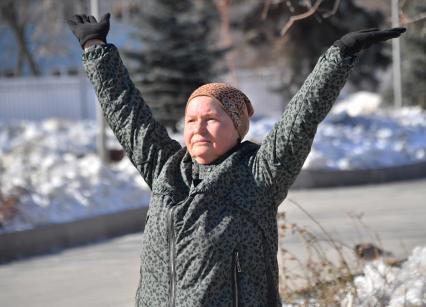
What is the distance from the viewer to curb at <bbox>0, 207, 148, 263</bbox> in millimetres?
8133

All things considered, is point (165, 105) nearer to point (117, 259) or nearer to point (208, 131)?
→ point (117, 259)

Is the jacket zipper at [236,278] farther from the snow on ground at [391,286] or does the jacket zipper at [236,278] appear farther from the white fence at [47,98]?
the white fence at [47,98]

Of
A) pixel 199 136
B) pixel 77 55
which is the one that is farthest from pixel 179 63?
pixel 77 55

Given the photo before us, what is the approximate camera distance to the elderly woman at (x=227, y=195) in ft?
9.57


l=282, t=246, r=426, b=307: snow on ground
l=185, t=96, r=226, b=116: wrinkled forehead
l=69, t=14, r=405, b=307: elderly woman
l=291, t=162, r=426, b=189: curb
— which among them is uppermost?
Answer: l=291, t=162, r=426, b=189: curb

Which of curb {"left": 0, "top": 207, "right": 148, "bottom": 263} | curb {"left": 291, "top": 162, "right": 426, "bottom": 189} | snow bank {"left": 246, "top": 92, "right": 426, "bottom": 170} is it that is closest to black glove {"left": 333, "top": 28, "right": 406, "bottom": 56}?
curb {"left": 0, "top": 207, "right": 148, "bottom": 263}

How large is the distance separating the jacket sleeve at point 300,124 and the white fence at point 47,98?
25.3 meters

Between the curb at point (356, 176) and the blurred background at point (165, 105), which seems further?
the curb at point (356, 176)

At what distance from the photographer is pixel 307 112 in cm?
290

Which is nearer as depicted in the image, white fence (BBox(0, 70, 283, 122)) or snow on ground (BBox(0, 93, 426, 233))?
snow on ground (BBox(0, 93, 426, 233))

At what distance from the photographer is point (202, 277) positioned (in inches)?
116

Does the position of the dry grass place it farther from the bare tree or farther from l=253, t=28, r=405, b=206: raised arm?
the bare tree

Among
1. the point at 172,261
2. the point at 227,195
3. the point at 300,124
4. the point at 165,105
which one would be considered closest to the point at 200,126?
the point at 227,195

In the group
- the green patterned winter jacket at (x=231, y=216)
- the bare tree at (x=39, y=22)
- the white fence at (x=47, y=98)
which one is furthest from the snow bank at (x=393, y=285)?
the bare tree at (x=39, y=22)
